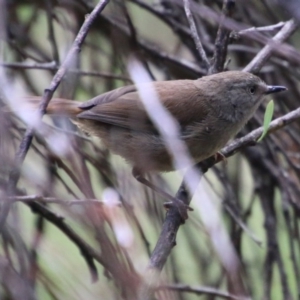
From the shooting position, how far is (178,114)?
12.8ft

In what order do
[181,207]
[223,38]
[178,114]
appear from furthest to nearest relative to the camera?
[178,114] < [223,38] < [181,207]

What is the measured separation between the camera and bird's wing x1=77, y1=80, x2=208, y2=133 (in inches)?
151

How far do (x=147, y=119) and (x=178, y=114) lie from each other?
0.23 metres

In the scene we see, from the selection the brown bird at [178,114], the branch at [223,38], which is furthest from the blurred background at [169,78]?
the brown bird at [178,114]

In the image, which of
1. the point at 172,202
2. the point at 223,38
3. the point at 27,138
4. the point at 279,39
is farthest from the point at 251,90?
the point at 27,138

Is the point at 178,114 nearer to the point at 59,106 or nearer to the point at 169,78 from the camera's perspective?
the point at 169,78

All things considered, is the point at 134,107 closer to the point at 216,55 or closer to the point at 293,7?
the point at 216,55

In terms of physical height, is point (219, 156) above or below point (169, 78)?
below

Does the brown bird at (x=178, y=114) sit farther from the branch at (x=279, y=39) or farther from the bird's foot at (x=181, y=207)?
the bird's foot at (x=181, y=207)

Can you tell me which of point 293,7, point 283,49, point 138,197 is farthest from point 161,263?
point 293,7

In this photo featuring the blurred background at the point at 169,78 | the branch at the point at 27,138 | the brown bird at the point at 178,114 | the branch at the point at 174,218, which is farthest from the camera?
the brown bird at the point at 178,114

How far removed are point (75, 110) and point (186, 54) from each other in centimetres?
175

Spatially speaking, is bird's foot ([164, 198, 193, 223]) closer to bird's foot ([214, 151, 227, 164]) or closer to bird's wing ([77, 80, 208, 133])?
bird's foot ([214, 151, 227, 164])

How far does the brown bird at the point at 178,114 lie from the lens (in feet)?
12.4
